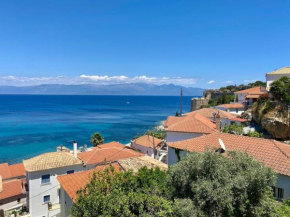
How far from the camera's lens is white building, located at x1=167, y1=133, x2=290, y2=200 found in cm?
1194

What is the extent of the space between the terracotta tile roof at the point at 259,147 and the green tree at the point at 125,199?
3197 millimetres

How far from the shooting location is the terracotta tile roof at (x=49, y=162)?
22641 millimetres

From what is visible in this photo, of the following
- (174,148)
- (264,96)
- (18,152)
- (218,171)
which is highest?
(264,96)

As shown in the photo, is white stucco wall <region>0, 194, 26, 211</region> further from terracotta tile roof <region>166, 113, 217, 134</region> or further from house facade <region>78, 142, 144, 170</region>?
terracotta tile roof <region>166, 113, 217, 134</region>

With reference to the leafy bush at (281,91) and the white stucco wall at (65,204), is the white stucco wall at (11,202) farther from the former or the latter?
the leafy bush at (281,91)

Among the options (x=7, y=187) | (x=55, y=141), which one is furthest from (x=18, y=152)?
(x=7, y=187)

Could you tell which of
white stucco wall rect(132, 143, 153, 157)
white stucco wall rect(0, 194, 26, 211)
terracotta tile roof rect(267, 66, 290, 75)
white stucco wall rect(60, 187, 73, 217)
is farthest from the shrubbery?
terracotta tile roof rect(267, 66, 290, 75)

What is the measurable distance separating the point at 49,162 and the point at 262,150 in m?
22.4

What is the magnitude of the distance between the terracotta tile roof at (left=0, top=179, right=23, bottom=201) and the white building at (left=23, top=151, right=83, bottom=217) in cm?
312

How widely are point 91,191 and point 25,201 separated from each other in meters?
22.8

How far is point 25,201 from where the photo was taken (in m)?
25.4

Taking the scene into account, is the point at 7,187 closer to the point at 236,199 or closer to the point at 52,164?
the point at 52,164

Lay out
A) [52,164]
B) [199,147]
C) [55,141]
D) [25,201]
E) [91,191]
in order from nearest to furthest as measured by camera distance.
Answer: [91,191] < [199,147] < [52,164] < [25,201] < [55,141]

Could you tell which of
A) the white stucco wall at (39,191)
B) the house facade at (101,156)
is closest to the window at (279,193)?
the house facade at (101,156)
